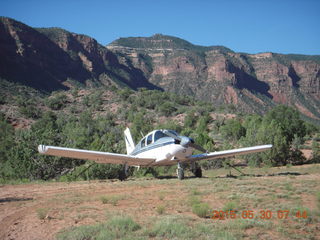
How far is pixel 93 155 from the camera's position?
14375mm

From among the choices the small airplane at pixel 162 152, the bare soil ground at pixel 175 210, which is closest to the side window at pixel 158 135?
the small airplane at pixel 162 152

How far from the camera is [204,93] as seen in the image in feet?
413

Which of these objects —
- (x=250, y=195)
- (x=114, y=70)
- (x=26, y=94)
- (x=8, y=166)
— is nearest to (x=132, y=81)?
(x=114, y=70)

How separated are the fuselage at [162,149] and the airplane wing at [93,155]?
48 centimetres

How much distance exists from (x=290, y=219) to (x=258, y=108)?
112 m

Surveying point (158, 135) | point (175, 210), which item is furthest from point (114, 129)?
point (175, 210)

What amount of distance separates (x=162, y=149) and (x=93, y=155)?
335 centimetres

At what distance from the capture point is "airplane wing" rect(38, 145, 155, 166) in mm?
12750

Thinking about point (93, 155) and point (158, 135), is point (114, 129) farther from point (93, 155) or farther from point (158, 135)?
point (93, 155)

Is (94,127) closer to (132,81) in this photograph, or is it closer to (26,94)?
(26,94)

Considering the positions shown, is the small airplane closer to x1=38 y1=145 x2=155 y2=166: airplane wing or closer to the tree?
x1=38 y1=145 x2=155 y2=166: airplane wing

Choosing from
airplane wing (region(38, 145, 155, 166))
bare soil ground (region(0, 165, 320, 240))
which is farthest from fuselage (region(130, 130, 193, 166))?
bare soil ground (region(0, 165, 320, 240))

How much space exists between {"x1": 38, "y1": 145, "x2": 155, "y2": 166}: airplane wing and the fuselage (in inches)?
19.0

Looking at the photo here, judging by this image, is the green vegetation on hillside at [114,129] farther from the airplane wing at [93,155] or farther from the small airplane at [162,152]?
the small airplane at [162,152]
